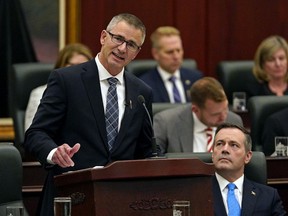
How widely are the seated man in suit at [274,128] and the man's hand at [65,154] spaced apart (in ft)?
10.0

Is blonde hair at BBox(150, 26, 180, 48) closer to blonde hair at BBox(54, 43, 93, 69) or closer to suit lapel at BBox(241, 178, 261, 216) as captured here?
blonde hair at BBox(54, 43, 93, 69)

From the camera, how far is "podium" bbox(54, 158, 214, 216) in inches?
159

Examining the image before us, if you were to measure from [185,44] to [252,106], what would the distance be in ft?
8.05

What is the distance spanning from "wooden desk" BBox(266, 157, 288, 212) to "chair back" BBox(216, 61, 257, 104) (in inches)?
99.1

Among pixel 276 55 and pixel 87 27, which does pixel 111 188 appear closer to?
pixel 276 55

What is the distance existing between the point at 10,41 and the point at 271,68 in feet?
7.38

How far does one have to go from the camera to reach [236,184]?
18.4 ft

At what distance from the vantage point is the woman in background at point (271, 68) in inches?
336

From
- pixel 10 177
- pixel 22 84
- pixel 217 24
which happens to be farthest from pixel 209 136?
pixel 217 24

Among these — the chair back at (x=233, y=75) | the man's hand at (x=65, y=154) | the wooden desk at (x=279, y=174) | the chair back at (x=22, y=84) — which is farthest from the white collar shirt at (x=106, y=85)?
the chair back at (x=233, y=75)

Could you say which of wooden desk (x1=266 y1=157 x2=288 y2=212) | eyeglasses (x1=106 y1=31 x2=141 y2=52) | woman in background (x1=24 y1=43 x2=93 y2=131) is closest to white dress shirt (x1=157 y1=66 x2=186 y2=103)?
woman in background (x1=24 y1=43 x2=93 y2=131)

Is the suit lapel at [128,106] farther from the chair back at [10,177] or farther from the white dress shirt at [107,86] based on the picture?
the chair back at [10,177]

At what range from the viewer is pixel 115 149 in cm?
467

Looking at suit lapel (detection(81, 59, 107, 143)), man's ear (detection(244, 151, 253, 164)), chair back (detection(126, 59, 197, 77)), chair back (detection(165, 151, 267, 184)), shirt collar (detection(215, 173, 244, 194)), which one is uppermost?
suit lapel (detection(81, 59, 107, 143))
